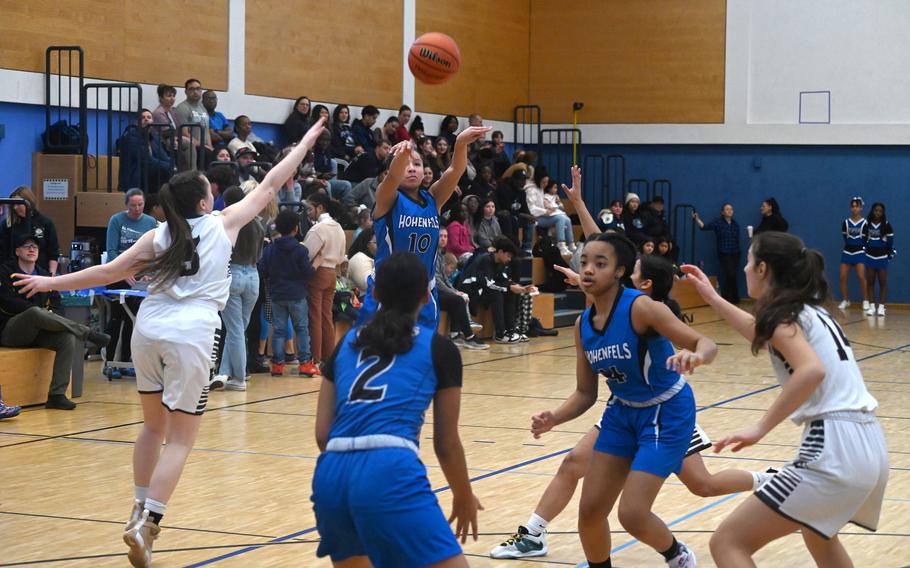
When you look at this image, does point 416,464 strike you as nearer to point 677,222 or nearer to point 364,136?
point 364,136

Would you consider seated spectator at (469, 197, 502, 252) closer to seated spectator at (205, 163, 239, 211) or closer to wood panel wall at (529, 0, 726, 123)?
seated spectator at (205, 163, 239, 211)

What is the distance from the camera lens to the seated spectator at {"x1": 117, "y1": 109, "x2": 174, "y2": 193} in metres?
13.5

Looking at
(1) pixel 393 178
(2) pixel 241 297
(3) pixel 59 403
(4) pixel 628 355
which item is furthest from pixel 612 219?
→ (4) pixel 628 355

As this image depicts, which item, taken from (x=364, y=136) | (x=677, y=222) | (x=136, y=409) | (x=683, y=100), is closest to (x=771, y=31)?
(x=683, y=100)

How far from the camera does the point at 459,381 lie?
3471 mm

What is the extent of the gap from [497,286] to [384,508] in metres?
11.7

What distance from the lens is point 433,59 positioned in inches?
402

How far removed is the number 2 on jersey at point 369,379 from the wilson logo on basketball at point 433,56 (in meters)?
7.06

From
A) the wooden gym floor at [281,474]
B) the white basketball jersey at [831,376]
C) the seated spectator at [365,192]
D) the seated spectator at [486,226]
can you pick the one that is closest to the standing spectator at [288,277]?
the wooden gym floor at [281,474]

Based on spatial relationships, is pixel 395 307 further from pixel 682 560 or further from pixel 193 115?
pixel 193 115

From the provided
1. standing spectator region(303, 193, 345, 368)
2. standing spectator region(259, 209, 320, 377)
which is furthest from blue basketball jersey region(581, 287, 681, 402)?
standing spectator region(303, 193, 345, 368)

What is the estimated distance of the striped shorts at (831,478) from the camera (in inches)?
151

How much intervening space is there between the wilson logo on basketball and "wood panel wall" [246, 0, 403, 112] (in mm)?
7333

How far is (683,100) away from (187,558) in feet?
63.6
